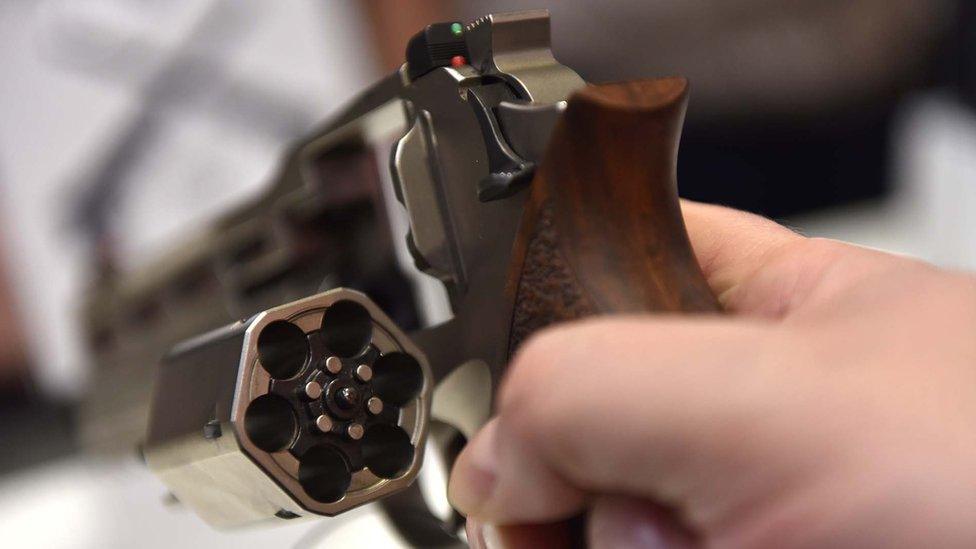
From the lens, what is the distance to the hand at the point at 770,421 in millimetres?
245

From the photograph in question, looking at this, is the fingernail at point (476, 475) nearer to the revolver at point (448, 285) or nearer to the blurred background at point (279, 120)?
the revolver at point (448, 285)

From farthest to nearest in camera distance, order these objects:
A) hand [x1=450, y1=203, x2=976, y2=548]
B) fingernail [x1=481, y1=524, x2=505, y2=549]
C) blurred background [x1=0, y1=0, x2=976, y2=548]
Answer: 1. blurred background [x1=0, y1=0, x2=976, y2=548]
2. fingernail [x1=481, y1=524, x2=505, y2=549]
3. hand [x1=450, y1=203, x2=976, y2=548]

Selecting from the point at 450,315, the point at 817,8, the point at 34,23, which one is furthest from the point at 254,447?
the point at 817,8

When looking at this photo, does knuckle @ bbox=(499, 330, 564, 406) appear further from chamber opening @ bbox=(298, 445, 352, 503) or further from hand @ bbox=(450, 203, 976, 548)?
chamber opening @ bbox=(298, 445, 352, 503)

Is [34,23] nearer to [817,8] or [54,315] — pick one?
[54,315]

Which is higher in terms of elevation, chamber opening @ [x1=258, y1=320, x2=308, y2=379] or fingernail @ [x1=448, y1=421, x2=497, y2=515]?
chamber opening @ [x1=258, y1=320, x2=308, y2=379]

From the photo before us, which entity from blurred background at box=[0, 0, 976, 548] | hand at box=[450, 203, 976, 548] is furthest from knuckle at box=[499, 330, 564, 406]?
blurred background at box=[0, 0, 976, 548]

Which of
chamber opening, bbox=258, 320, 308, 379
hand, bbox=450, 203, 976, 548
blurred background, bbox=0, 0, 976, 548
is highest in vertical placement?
hand, bbox=450, 203, 976, 548

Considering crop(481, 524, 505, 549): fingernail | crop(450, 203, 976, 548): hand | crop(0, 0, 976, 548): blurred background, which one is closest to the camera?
crop(450, 203, 976, 548): hand

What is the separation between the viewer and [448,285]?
44cm

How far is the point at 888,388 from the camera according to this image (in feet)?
0.83

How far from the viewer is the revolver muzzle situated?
0.38 metres

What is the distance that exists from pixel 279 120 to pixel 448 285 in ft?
2.77

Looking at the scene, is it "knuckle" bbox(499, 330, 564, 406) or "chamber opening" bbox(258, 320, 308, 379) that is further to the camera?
"chamber opening" bbox(258, 320, 308, 379)
